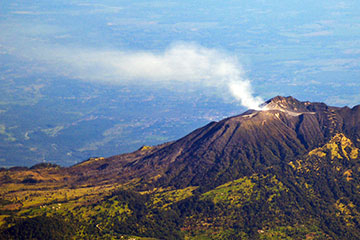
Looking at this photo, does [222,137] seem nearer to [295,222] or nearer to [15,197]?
[295,222]

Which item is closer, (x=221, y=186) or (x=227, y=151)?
(x=221, y=186)

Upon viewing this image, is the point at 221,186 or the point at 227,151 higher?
the point at 227,151

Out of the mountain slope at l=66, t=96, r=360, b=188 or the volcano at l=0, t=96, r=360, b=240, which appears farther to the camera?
the mountain slope at l=66, t=96, r=360, b=188

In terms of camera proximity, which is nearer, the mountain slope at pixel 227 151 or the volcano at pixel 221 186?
the volcano at pixel 221 186

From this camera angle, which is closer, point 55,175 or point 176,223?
point 176,223

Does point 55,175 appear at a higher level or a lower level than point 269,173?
higher

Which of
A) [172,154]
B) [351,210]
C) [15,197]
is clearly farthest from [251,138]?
[15,197]

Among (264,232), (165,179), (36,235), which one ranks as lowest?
(264,232)

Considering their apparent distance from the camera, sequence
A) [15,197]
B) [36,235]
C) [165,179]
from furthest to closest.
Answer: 1. [165,179]
2. [15,197]
3. [36,235]
